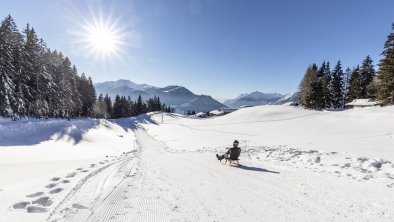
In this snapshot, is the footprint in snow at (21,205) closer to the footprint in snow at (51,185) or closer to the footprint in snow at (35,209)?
the footprint in snow at (35,209)

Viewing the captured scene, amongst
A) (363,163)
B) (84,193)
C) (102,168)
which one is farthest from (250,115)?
(84,193)

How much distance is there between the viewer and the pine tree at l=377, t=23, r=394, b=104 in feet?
133

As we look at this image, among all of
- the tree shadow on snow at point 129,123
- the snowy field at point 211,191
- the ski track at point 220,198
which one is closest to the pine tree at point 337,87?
the tree shadow on snow at point 129,123

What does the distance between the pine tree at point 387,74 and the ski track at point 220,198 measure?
127 feet

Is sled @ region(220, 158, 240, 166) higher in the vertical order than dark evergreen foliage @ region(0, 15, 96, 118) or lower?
lower

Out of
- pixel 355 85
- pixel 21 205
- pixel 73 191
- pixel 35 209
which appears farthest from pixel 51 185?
pixel 355 85

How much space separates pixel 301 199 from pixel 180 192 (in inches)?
148

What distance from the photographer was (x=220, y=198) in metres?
7.92

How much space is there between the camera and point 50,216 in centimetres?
575

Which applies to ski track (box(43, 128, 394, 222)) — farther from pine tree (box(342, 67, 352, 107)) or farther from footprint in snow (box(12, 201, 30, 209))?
pine tree (box(342, 67, 352, 107))

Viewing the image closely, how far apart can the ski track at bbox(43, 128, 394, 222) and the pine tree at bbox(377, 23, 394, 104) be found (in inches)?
1528

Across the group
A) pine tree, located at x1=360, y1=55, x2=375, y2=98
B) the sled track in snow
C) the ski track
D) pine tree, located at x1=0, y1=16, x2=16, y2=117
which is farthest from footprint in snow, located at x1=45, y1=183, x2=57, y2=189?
pine tree, located at x1=360, y1=55, x2=375, y2=98

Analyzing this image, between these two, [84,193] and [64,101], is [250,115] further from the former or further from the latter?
[84,193]

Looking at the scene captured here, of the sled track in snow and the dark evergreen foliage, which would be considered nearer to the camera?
the sled track in snow
